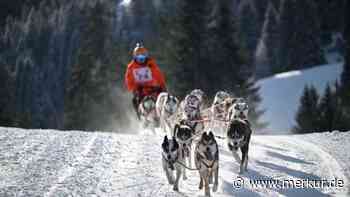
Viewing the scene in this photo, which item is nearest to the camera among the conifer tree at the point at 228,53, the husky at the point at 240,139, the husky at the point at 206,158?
the husky at the point at 206,158

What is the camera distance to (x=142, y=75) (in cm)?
1881

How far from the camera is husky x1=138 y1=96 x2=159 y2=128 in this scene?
17484mm

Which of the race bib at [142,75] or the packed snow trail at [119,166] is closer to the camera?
the packed snow trail at [119,166]

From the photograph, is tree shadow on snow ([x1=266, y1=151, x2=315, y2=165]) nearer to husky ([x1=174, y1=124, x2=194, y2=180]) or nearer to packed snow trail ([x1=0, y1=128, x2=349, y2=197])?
packed snow trail ([x1=0, y1=128, x2=349, y2=197])

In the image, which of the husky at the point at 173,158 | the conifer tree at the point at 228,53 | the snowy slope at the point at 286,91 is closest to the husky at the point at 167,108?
the husky at the point at 173,158

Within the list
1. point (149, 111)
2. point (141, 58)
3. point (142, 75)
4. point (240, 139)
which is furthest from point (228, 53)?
point (240, 139)

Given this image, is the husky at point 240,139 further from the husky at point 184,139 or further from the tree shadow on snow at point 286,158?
the tree shadow on snow at point 286,158

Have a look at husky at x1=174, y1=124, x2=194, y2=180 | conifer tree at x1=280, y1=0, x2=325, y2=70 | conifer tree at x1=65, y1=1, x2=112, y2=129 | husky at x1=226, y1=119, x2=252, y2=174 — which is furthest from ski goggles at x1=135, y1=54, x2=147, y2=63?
conifer tree at x1=280, y1=0, x2=325, y2=70

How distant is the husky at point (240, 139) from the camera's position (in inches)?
469

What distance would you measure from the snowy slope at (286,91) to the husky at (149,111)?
28066mm

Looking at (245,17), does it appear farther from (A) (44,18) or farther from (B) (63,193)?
(B) (63,193)

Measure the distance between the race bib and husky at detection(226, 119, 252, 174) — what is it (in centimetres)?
688

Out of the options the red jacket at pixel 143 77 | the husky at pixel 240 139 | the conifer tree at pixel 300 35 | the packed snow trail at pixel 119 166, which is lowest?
the packed snow trail at pixel 119 166

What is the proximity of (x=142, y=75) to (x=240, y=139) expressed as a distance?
24.0 ft
